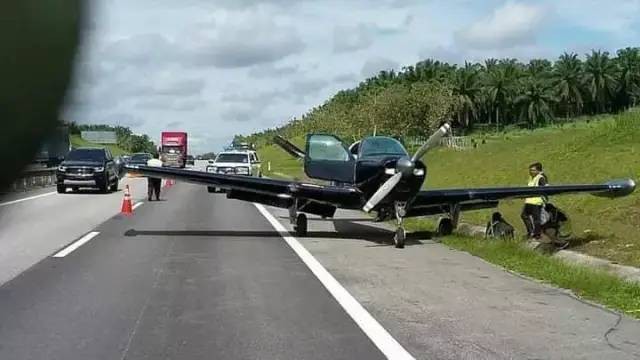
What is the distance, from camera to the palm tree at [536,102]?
14388 centimetres

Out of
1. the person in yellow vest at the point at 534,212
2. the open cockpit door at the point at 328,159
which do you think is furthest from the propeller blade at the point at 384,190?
the person in yellow vest at the point at 534,212

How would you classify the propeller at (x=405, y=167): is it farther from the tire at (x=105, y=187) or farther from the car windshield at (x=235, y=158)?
the car windshield at (x=235, y=158)

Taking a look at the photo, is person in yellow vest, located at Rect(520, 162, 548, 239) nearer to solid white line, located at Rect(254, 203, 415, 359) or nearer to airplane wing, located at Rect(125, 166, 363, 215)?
airplane wing, located at Rect(125, 166, 363, 215)

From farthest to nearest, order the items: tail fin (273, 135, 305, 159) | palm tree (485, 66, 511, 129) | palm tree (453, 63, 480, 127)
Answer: palm tree (485, 66, 511, 129) < palm tree (453, 63, 480, 127) < tail fin (273, 135, 305, 159)

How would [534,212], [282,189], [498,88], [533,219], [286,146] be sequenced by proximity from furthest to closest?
[498,88] → [286,146] → [282,189] → [534,212] → [533,219]

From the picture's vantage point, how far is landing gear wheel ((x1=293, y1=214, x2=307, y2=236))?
1888 cm

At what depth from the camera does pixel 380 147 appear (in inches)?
718

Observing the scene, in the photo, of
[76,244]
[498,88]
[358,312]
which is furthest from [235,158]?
[498,88]

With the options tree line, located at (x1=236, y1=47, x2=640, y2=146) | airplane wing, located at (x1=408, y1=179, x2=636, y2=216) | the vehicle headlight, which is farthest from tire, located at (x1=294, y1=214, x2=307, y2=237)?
tree line, located at (x1=236, y1=47, x2=640, y2=146)

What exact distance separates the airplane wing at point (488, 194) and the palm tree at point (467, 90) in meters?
118

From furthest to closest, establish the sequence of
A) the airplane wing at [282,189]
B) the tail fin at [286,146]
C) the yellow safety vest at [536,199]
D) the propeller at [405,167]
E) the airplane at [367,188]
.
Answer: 1. the tail fin at [286,146]
2. the airplane wing at [282,189]
3. the yellow safety vest at [536,199]
4. the airplane at [367,188]
5. the propeller at [405,167]

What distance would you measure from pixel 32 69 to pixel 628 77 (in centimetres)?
15185

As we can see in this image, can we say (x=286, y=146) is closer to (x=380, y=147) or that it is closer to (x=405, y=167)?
(x=380, y=147)

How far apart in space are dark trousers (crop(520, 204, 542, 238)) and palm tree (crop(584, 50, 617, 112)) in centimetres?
13224
